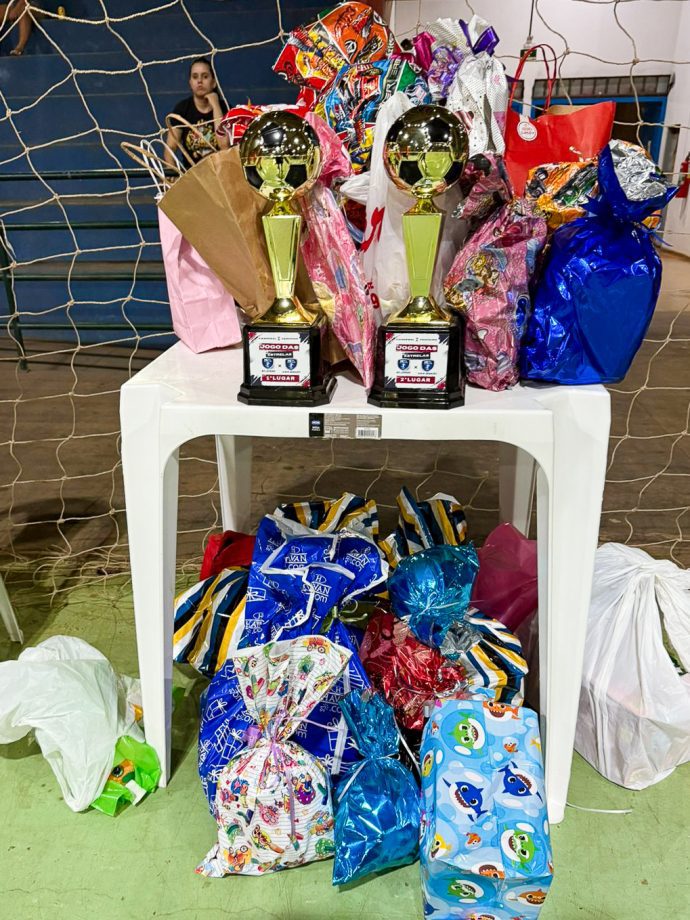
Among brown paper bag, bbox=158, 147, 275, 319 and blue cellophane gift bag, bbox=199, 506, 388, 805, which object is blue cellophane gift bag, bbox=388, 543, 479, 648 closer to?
blue cellophane gift bag, bbox=199, 506, 388, 805

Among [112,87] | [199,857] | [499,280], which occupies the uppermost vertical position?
[112,87]

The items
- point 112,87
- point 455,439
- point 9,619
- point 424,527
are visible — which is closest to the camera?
point 455,439

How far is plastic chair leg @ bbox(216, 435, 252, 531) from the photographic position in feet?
4.41

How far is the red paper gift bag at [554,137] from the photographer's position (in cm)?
92

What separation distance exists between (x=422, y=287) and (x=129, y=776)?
32.4 inches

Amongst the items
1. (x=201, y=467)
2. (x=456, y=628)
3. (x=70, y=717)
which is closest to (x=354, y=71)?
(x=456, y=628)

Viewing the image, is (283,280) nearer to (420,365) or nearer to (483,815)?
(420,365)

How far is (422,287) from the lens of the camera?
0.81 m

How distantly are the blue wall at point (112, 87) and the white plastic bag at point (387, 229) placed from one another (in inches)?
100

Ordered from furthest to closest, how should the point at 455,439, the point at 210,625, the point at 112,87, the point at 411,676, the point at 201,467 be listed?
1. the point at 112,87
2. the point at 201,467
3. the point at 210,625
4. the point at 411,676
5. the point at 455,439

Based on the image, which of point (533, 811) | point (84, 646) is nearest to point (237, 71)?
point (84, 646)

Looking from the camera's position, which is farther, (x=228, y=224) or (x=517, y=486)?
(x=517, y=486)

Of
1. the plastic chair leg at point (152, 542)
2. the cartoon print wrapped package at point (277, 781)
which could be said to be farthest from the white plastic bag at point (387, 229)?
the cartoon print wrapped package at point (277, 781)

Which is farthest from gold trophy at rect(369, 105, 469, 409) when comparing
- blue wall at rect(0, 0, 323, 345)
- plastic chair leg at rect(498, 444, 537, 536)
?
blue wall at rect(0, 0, 323, 345)
